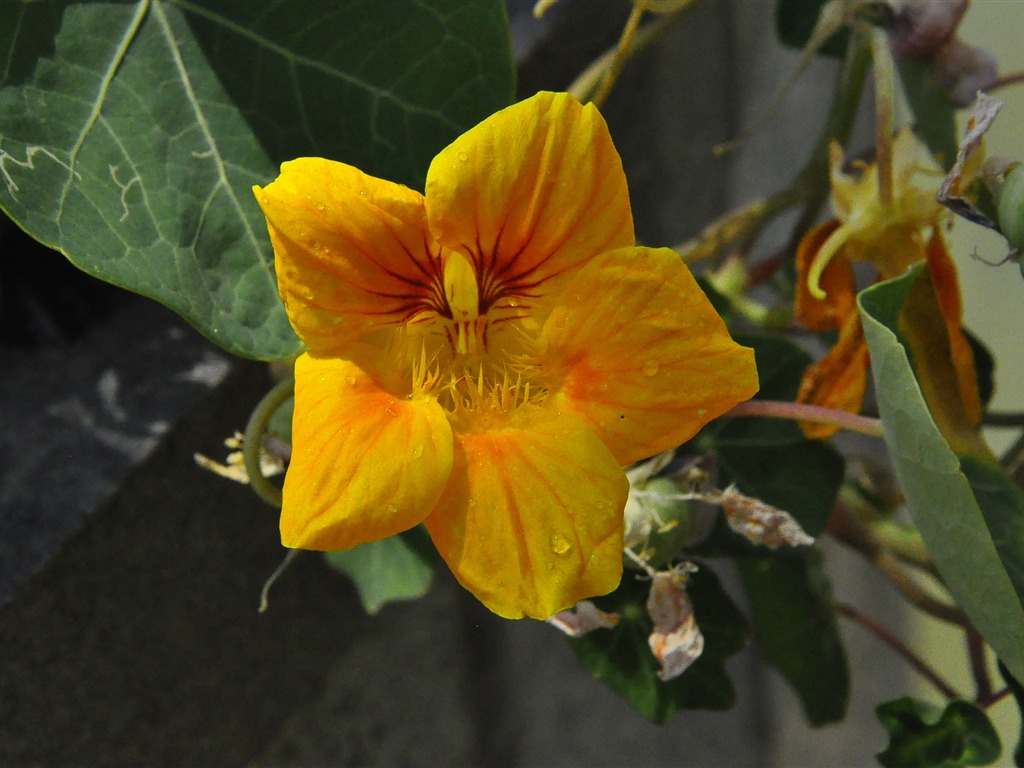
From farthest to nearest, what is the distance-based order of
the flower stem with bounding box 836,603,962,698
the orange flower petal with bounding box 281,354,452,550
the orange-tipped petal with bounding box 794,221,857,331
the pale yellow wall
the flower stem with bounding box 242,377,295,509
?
the pale yellow wall < the flower stem with bounding box 836,603,962,698 < the orange-tipped petal with bounding box 794,221,857,331 < the flower stem with bounding box 242,377,295,509 < the orange flower petal with bounding box 281,354,452,550

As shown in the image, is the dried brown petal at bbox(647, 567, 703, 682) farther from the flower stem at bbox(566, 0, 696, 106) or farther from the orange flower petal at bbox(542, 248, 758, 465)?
the flower stem at bbox(566, 0, 696, 106)

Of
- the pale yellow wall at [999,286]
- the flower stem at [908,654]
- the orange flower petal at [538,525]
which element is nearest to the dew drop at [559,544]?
the orange flower petal at [538,525]

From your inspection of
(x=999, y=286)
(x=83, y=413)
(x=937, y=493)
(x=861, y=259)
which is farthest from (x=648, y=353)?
(x=999, y=286)

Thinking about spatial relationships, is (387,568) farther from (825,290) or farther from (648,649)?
(825,290)

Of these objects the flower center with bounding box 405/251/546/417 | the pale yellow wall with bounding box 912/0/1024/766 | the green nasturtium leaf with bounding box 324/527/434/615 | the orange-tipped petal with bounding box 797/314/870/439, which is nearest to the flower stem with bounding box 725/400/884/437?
the orange-tipped petal with bounding box 797/314/870/439

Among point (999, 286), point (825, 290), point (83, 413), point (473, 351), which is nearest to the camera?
point (473, 351)
